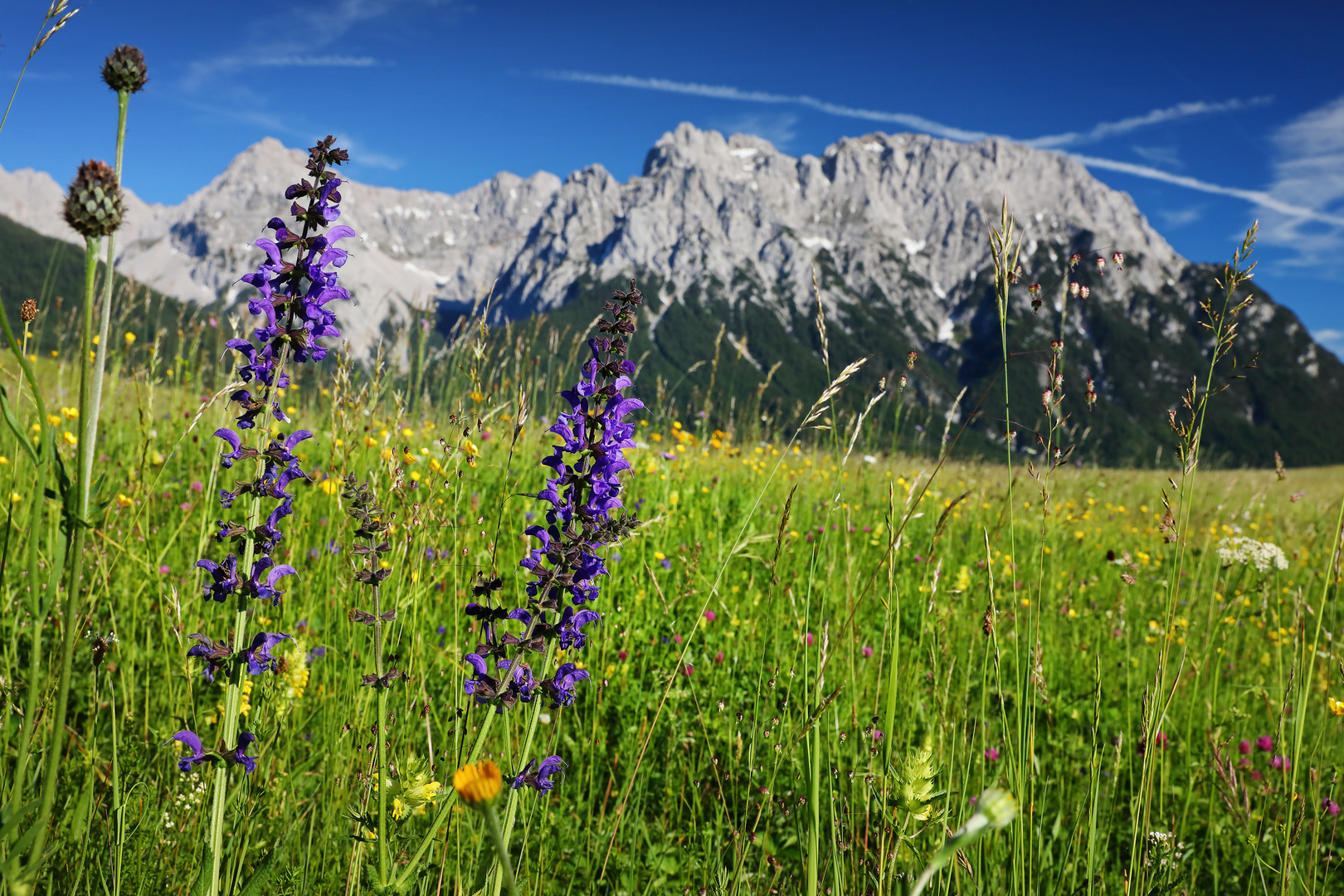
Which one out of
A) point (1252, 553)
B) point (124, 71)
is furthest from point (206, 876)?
point (1252, 553)

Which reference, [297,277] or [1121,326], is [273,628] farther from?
[1121,326]

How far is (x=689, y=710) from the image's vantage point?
3084 millimetres

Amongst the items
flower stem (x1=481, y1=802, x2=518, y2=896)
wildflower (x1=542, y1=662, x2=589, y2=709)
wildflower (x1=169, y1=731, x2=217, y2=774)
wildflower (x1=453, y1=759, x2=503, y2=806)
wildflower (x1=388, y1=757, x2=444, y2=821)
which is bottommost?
wildflower (x1=388, y1=757, x2=444, y2=821)

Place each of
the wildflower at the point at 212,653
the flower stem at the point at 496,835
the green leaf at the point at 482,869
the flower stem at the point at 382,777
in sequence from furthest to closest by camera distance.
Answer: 1. the green leaf at the point at 482,869
2. the wildflower at the point at 212,653
3. the flower stem at the point at 382,777
4. the flower stem at the point at 496,835

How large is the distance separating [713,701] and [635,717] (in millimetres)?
361

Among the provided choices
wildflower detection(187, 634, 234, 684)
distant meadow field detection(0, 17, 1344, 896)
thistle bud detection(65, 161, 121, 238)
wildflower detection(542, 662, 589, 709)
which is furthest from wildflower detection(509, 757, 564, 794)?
thistle bud detection(65, 161, 121, 238)

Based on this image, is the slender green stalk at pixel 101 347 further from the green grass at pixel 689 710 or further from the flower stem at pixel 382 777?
the flower stem at pixel 382 777

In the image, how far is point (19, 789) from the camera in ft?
3.26

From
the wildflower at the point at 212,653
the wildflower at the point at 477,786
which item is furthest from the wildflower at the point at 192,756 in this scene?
the wildflower at the point at 477,786

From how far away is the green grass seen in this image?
1860mm

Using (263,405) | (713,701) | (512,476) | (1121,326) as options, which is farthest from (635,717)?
(1121,326)

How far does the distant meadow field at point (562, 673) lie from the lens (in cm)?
158

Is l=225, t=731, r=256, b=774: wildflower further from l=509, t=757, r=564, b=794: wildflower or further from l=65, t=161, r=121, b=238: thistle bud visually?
l=65, t=161, r=121, b=238: thistle bud

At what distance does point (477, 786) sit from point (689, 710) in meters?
2.55
